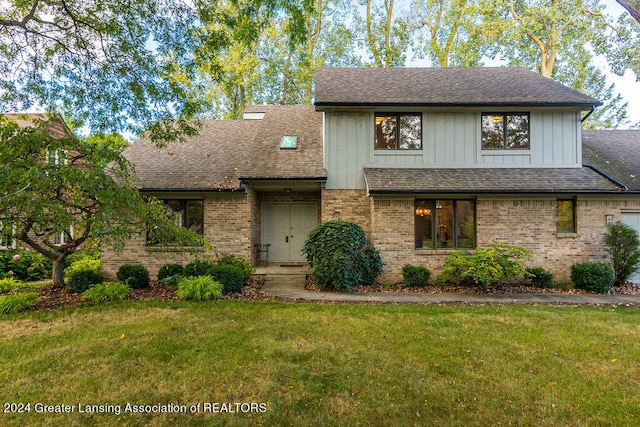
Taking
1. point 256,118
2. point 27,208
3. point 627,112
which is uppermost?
point 627,112

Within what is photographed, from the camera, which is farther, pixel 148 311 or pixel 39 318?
pixel 148 311

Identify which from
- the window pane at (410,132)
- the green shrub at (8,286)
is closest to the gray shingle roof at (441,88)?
the window pane at (410,132)

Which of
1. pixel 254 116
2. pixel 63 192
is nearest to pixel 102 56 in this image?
pixel 63 192

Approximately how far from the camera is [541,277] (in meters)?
8.41

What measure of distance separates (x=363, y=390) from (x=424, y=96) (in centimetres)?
900

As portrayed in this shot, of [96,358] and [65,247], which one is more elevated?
[65,247]

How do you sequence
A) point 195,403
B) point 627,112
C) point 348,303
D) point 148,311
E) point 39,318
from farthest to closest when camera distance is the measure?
point 627,112 < point 348,303 < point 148,311 < point 39,318 < point 195,403

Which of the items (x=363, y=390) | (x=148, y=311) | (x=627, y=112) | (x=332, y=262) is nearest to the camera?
(x=363, y=390)

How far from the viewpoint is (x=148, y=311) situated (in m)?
6.11

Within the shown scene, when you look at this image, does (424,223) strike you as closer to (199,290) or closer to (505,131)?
(505,131)

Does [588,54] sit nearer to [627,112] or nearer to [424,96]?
[627,112]

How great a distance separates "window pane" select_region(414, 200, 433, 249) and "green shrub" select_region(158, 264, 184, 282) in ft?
23.2

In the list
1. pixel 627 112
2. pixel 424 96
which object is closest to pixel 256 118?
pixel 424 96

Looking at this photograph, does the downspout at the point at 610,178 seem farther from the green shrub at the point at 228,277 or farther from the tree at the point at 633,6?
the green shrub at the point at 228,277
